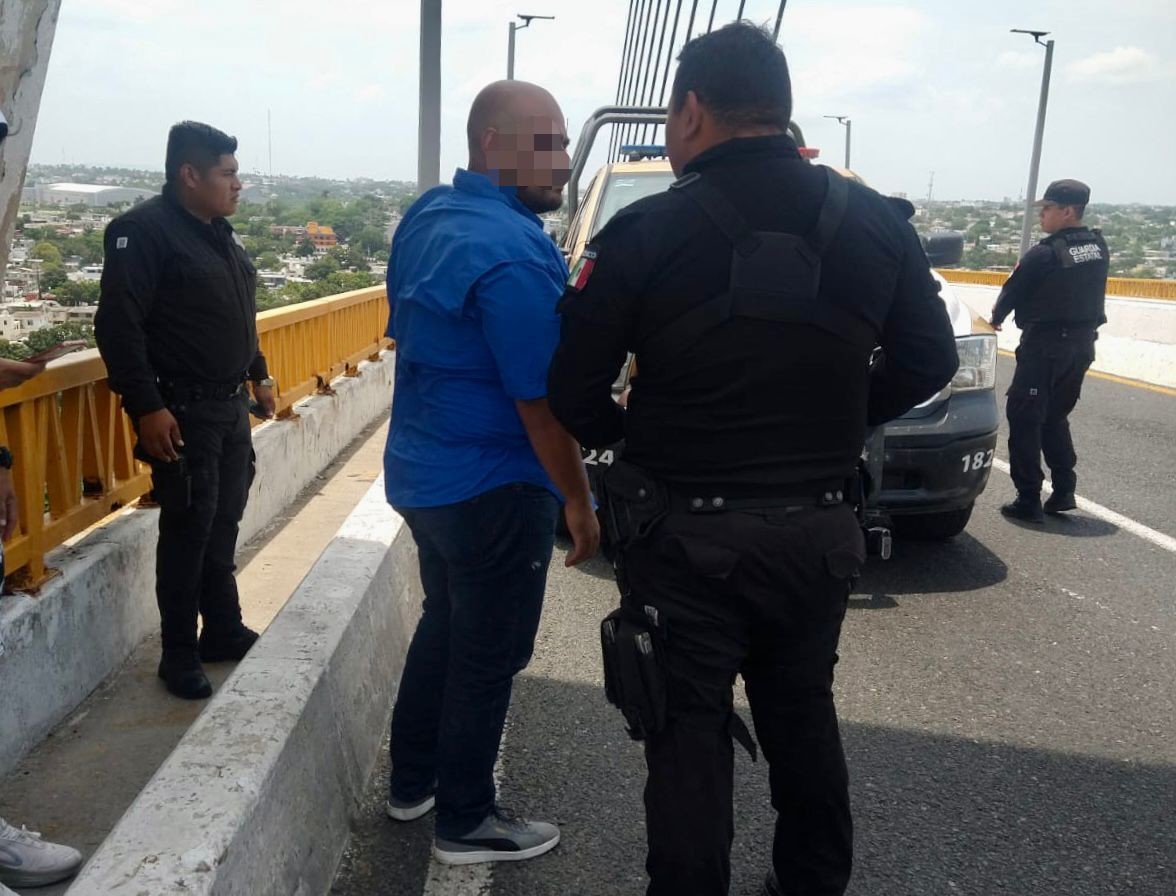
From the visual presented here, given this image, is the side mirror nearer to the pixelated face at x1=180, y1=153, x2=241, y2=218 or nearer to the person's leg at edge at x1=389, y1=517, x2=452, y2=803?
the pixelated face at x1=180, y1=153, x2=241, y2=218

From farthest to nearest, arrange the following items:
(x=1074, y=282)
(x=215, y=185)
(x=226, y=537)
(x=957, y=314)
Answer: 1. (x=1074, y=282)
2. (x=957, y=314)
3. (x=226, y=537)
4. (x=215, y=185)

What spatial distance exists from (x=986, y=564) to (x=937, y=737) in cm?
236

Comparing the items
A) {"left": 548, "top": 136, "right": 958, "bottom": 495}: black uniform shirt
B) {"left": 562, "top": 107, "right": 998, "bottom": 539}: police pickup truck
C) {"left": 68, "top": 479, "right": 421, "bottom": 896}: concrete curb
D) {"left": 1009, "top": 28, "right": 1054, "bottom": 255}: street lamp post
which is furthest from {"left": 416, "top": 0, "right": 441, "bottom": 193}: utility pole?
{"left": 1009, "top": 28, "right": 1054, "bottom": 255}: street lamp post

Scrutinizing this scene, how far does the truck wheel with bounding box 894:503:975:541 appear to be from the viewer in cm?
629

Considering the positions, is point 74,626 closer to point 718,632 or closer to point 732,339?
point 718,632

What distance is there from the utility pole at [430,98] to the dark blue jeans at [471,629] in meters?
6.33

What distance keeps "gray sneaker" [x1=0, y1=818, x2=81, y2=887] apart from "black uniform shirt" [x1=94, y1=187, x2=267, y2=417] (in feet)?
4.97

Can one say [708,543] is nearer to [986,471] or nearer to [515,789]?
[515,789]

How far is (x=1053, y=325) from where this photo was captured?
280 inches

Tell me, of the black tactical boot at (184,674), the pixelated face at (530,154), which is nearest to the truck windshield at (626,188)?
the black tactical boot at (184,674)

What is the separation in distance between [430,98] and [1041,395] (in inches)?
207

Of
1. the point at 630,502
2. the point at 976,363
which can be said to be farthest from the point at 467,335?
the point at 976,363

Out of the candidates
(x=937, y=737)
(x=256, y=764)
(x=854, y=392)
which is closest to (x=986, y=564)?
(x=937, y=737)

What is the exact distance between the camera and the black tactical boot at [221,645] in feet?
15.2
